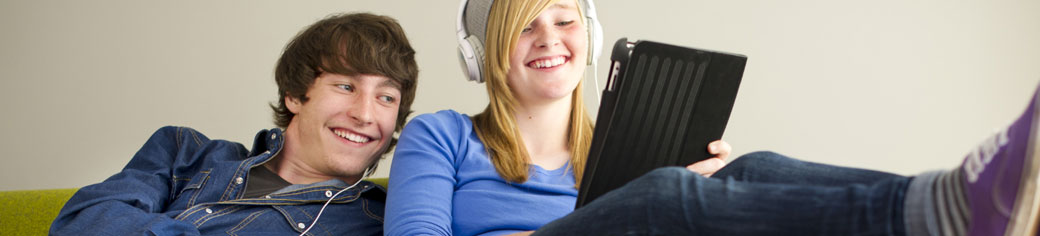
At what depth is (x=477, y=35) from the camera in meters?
1.69

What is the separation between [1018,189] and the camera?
2.18 ft

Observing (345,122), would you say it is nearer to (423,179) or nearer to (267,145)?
(267,145)

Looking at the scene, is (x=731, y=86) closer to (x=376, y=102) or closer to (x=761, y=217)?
(x=761, y=217)

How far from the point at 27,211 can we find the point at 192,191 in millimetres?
546

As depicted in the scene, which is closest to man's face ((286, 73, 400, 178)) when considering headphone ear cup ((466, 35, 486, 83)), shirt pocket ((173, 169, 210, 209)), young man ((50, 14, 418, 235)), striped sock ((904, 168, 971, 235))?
young man ((50, 14, 418, 235))

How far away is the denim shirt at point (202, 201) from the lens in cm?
163

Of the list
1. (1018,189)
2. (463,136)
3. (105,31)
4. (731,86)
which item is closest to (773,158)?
(731,86)

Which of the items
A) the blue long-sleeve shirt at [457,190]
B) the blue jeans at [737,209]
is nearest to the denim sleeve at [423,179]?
the blue long-sleeve shirt at [457,190]

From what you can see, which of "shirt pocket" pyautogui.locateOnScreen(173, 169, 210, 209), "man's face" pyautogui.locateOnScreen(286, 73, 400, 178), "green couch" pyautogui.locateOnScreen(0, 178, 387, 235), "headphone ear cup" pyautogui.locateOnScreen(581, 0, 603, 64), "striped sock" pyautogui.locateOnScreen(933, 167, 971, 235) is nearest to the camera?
"striped sock" pyautogui.locateOnScreen(933, 167, 971, 235)

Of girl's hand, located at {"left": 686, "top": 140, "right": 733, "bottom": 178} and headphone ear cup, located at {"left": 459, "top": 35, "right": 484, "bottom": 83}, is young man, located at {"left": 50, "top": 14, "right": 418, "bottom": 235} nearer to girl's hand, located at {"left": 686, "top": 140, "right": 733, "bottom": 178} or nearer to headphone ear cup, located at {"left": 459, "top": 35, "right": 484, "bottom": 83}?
headphone ear cup, located at {"left": 459, "top": 35, "right": 484, "bottom": 83}

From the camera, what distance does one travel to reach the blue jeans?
76cm

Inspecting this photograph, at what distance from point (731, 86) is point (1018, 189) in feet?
2.23

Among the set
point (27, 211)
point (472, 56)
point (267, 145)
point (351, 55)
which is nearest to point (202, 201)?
point (267, 145)

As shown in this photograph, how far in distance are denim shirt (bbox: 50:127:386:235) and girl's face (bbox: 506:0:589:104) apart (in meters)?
0.49
